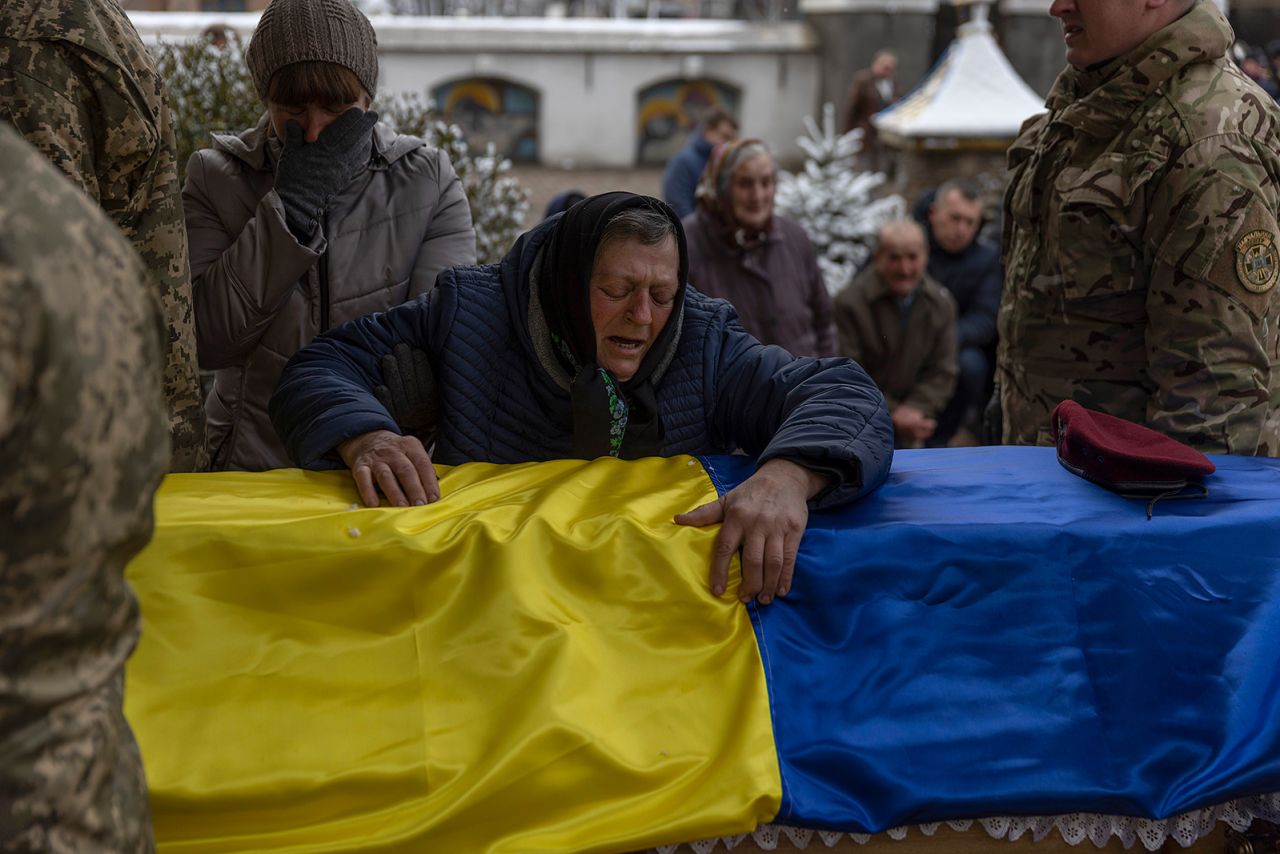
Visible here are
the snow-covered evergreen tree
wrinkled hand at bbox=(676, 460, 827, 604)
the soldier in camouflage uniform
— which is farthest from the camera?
the snow-covered evergreen tree

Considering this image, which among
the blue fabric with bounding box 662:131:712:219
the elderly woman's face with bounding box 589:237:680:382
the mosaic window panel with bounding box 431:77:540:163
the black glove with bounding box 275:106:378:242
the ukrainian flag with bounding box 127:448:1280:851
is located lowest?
the mosaic window panel with bounding box 431:77:540:163

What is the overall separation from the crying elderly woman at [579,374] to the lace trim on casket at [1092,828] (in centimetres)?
60

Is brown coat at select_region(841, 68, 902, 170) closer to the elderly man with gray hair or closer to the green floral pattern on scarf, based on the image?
the elderly man with gray hair

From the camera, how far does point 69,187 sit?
1.38 meters

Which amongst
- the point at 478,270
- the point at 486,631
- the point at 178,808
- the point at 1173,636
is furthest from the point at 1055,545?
the point at 178,808

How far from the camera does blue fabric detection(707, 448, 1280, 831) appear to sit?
220cm

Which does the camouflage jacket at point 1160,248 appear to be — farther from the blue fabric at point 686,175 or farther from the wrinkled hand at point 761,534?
the blue fabric at point 686,175

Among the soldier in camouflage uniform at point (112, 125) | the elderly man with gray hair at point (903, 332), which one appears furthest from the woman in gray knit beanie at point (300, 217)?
the elderly man with gray hair at point (903, 332)

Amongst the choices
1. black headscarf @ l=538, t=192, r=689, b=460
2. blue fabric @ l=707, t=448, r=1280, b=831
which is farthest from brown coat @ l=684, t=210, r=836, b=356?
blue fabric @ l=707, t=448, r=1280, b=831

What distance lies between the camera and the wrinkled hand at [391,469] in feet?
8.07

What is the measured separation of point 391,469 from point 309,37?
1002 mm

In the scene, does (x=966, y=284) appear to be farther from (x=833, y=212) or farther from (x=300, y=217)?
(x=300, y=217)

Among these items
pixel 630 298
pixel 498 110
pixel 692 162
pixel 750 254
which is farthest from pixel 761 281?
pixel 498 110

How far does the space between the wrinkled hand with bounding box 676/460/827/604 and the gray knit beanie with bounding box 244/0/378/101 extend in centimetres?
130
